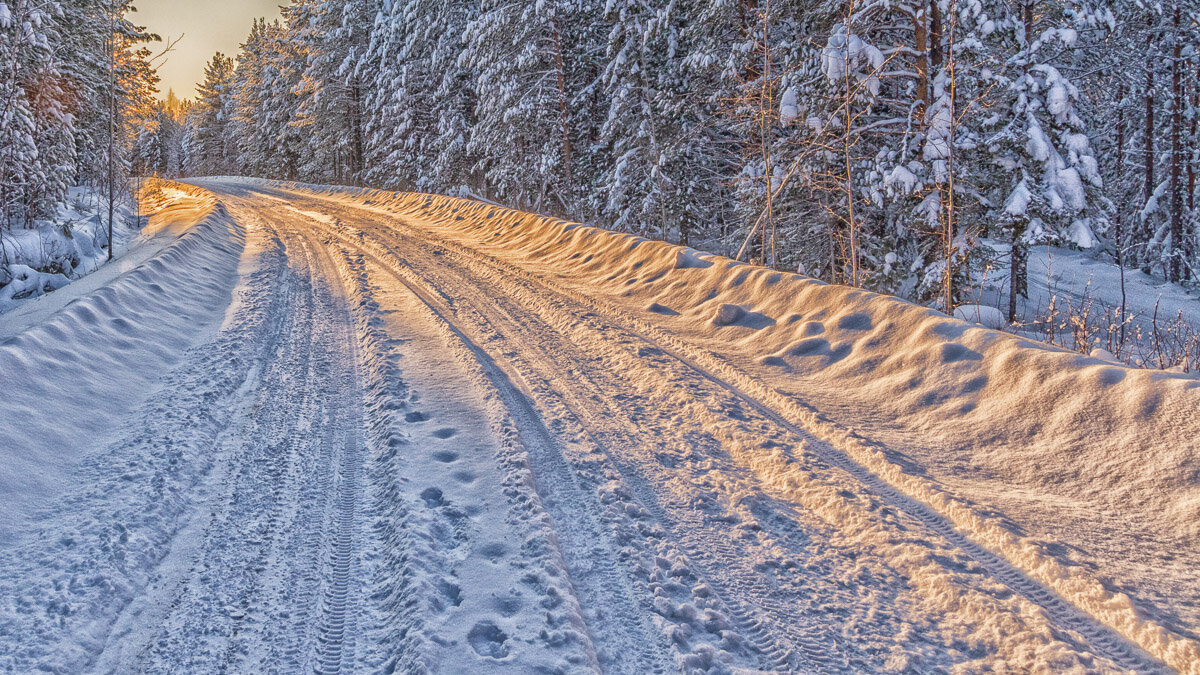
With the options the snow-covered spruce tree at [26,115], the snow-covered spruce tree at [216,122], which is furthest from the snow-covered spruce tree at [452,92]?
the snow-covered spruce tree at [216,122]

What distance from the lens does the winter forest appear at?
371 inches

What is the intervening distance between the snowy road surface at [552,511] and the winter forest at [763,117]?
4783 mm

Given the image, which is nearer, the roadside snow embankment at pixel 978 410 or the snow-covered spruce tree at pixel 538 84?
the roadside snow embankment at pixel 978 410

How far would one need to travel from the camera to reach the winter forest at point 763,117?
9.41 metres

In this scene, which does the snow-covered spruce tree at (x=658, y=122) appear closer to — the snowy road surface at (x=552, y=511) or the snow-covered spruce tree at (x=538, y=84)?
the snow-covered spruce tree at (x=538, y=84)

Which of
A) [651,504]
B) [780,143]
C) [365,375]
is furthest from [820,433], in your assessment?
[780,143]

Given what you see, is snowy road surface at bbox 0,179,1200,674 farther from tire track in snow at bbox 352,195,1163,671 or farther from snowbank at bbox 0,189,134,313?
snowbank at bbox 0,189,134,313

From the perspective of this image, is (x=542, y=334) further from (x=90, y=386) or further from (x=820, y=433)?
(x=90, y=386)

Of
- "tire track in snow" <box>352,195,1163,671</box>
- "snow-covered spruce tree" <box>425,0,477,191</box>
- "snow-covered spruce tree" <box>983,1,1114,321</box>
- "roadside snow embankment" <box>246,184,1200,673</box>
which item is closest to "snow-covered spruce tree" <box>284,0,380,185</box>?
"snow-covered spruce tree" <box>425,0,477,191</box>

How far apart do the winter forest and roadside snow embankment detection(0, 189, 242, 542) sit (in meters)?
3.27

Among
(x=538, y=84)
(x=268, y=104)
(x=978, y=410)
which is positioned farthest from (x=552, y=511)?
(x=268, y=104)

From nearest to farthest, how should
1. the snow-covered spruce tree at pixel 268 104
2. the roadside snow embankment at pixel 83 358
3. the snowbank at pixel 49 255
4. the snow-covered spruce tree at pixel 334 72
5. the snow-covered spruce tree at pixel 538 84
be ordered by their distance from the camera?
the roadside snow embankment at pixel 83 358, the snowbank at pixel 49 255, the snow-covered spruce tree at pixel 538 84, the snow-covered spruce tree at pixel 334 72, the snow-covered spruce tree at pixel 268 104

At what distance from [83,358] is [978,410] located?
7.33 metres

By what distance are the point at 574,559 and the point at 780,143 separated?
995 centimetres
